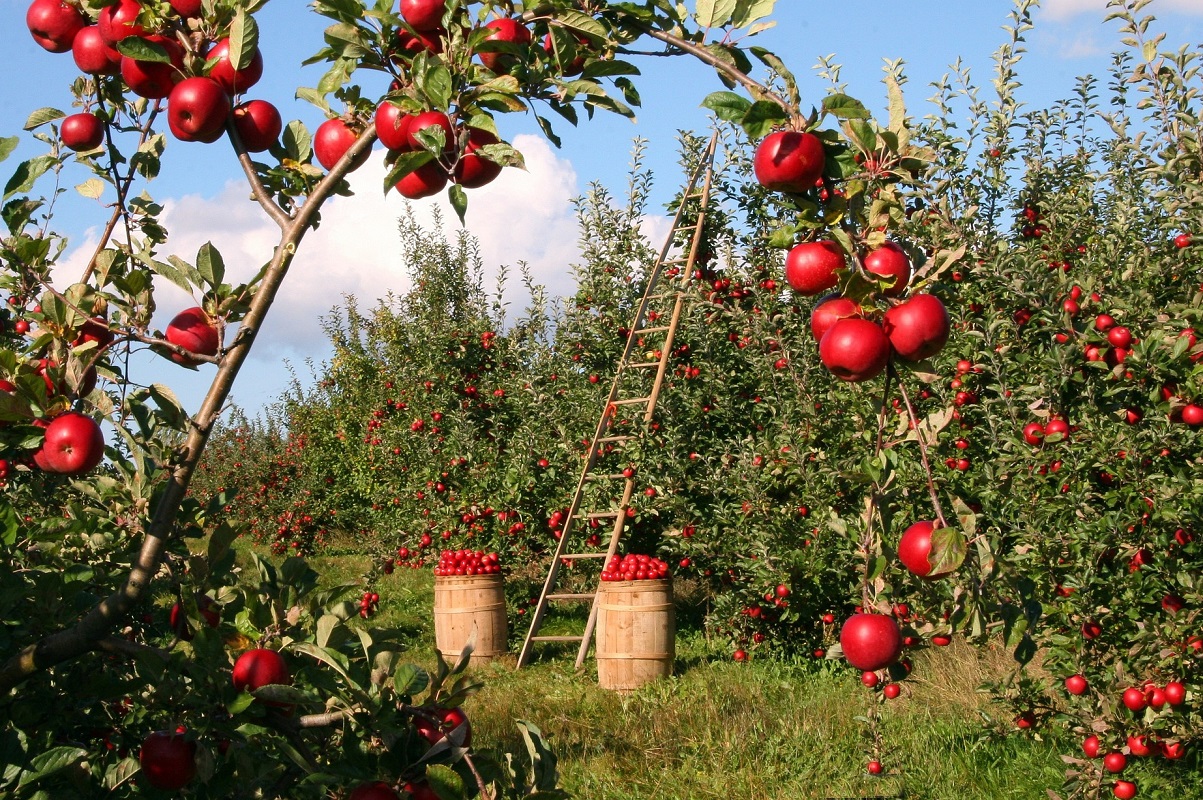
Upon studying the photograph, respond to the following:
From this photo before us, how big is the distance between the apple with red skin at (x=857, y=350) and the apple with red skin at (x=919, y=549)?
0.21m

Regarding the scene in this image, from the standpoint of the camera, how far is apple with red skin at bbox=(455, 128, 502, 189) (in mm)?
1123

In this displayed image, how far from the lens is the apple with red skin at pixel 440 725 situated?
1.19 m

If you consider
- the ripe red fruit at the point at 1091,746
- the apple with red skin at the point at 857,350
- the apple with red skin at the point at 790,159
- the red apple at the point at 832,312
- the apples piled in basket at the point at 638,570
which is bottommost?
the ripe red fruit at the point at 1091,746

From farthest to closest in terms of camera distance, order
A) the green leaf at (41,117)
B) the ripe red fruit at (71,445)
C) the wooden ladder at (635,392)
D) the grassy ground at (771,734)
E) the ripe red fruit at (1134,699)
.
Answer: the wooden ladder at (635,392), the grassy ground at (771,734), the ripe red fruit at (1134,699), the green leaf at (41,117), the ripe red fruit at (71,445)

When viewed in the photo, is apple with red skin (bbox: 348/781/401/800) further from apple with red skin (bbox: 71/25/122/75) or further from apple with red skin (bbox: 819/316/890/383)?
apple with red skin (bbox: 71/25/122/75)

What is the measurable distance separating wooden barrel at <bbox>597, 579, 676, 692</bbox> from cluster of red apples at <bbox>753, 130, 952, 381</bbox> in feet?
16.9

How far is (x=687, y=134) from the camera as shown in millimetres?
7305

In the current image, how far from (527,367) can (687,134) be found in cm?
244

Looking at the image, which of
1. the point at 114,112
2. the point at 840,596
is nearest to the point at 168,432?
the point at 114,112

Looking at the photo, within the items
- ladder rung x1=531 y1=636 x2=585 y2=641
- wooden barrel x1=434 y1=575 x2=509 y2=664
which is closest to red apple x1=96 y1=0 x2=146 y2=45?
ladder rung x1=531 y1=636 x2=585 y2=641

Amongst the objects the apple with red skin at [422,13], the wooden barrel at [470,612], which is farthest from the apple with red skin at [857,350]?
the wooden barrel at [470,612]

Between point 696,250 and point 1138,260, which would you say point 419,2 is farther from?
point 696,250

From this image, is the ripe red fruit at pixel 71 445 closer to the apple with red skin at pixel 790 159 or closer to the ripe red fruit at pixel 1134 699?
the apple with red skin at pixel 790 159

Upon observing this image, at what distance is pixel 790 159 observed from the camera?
1108 mm
